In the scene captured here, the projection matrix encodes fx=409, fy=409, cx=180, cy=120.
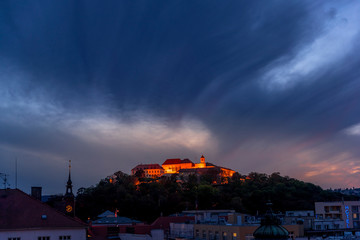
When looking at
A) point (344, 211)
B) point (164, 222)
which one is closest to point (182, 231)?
point (164, 222)

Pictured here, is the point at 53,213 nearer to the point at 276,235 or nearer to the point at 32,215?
the point at 32,215

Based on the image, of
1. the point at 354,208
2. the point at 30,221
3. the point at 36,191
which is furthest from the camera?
the point at 354,208

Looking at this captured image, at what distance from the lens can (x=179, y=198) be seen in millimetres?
134125

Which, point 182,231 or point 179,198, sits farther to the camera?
point 179,198

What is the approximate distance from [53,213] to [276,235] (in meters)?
24.3

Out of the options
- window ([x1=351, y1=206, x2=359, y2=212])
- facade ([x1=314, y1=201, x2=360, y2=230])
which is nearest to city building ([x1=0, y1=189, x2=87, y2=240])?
facade ([x1=314, y1=201, x2=360, y2=230])

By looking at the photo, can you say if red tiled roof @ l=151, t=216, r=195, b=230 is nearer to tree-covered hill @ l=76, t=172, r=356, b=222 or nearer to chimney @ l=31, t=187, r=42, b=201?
chimney @ l=31, t=187, r=42, b=201

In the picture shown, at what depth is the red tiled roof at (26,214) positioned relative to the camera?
3422 cm

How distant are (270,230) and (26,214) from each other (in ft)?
81.9

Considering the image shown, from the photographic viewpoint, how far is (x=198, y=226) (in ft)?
176

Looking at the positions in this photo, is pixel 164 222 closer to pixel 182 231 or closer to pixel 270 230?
pixel 182 231

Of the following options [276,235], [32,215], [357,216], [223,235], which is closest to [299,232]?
[223,235]

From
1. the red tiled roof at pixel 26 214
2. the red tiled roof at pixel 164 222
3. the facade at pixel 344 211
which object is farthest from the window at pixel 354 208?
the red tiled roof at pixel 26 214

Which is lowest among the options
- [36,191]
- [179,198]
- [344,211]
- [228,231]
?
[344,211]
